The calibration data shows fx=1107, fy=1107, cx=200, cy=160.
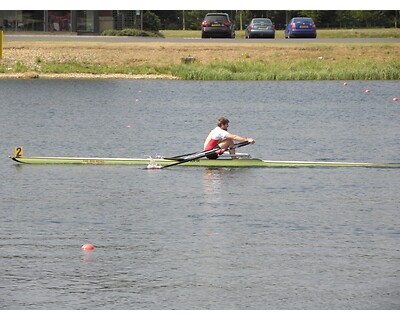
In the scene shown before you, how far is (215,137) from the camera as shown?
3222cm

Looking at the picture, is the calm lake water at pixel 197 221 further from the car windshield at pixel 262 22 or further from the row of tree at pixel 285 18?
the row of tree at pixel 285 18

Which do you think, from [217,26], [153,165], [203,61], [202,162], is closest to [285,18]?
[217,26]

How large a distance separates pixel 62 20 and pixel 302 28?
20805 mm

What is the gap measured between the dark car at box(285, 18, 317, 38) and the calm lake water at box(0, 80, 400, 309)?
31894 mm

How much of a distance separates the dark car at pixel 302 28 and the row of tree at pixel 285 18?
14504 millimetres

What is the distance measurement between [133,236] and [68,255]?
96.3 inches

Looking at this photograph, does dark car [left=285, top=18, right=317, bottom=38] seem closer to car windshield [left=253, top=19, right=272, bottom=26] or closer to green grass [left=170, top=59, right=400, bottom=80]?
car windshield [left=253, top=19, right=272, bottom=26]

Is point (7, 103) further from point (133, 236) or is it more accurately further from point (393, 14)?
point (393, 14)

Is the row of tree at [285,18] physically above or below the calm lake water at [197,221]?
above

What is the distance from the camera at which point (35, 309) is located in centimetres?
1805

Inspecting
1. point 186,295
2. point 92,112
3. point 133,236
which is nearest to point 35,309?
point 186,295

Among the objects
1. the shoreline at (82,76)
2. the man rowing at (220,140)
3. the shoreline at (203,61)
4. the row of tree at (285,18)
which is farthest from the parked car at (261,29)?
the man rowing at (220,140)

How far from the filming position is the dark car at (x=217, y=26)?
82000 mm

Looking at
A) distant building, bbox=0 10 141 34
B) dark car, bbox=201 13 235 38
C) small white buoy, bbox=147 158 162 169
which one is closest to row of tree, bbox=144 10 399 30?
distant building, bbox=0 10 141 34
